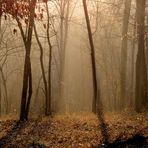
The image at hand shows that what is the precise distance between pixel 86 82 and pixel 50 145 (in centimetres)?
5136

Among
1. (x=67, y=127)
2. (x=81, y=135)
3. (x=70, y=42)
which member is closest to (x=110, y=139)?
(x=81, y=135)

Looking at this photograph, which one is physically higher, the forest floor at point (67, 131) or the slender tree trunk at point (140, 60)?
the slender tree trunk at point (140, 60)

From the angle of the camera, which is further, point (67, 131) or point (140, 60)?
point (140, 60)

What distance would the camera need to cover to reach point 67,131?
11797mm

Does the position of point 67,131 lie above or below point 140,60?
A: below

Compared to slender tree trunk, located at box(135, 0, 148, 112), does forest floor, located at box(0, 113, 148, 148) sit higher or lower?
lower

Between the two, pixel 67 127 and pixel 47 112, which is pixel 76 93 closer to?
pixel 47 112

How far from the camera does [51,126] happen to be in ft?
42.0

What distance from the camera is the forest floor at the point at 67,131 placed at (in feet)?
34.3

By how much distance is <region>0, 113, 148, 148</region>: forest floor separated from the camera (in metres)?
10.5

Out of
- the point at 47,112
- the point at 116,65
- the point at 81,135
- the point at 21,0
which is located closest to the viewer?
the point at 21,0

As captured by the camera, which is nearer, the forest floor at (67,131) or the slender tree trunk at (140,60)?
the forest floor at (67,131)

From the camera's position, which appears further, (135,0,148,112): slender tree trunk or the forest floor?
(135,0,148,112): slender tree trunk

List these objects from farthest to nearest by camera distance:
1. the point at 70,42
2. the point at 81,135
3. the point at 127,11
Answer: the point at 70,42, the point at 127,11, the point at 81,135
